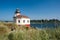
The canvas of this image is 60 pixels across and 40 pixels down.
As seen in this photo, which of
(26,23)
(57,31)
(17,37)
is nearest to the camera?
(17,37)

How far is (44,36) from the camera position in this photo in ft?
38.9

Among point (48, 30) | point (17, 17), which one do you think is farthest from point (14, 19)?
point (48, 30)

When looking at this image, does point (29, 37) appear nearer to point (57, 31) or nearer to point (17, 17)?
point (57, 31)

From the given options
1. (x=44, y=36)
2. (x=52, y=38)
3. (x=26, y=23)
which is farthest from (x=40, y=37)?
(x=26, y=23)

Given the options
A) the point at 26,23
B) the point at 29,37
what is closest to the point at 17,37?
the point at 29,37

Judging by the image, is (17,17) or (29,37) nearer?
(29,37)

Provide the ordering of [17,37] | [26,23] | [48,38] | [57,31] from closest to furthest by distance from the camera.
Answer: [17,37] → [48,38] → [57,31] → [26,23]

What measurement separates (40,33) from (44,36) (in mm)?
485

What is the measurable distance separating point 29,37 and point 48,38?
4.62 ft

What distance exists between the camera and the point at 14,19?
39.7 meters

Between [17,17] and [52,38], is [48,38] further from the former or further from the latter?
[17,17]

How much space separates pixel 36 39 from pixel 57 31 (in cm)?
230

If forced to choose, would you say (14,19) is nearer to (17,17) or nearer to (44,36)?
(17,17)

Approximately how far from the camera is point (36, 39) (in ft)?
37.3
